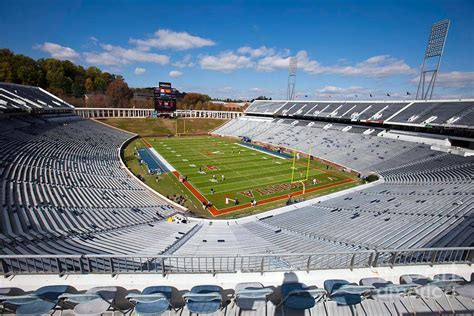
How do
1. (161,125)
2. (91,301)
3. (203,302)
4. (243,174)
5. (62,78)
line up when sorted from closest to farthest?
(91,301) < (203,302) < (243,174) < (161,125) < (62,78)

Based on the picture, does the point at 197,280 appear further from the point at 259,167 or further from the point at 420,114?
the point at 420,114

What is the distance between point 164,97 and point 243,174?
A: 41262 mm

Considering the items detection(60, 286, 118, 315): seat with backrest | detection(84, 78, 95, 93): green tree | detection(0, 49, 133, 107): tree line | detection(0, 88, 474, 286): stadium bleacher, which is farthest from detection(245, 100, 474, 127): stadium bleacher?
detection(84, 78, 95, 93): green tree

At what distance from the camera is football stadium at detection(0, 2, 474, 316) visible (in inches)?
208

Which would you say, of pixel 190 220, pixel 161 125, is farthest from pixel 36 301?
pixel 161 125

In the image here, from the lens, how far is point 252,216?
1739cm

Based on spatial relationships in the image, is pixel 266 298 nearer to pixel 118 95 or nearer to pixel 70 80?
pixel 118 95

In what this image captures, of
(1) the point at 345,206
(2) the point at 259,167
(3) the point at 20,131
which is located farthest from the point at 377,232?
(3) the point at 20,131

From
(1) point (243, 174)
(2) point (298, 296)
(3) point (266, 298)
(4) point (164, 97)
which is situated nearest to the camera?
(2) point (298, 296)

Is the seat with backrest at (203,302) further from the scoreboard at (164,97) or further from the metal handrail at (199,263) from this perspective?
the scoreboard at (164,97)

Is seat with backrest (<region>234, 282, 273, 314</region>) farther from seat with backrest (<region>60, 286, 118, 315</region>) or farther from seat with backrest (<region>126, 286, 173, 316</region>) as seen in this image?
seat with backrest (<region>60, 286, 118, 315</region>)

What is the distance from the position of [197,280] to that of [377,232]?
10.2 m

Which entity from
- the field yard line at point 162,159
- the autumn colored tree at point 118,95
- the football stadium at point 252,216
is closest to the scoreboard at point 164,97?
the football stadium at point 252,216

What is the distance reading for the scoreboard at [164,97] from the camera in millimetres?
61219
